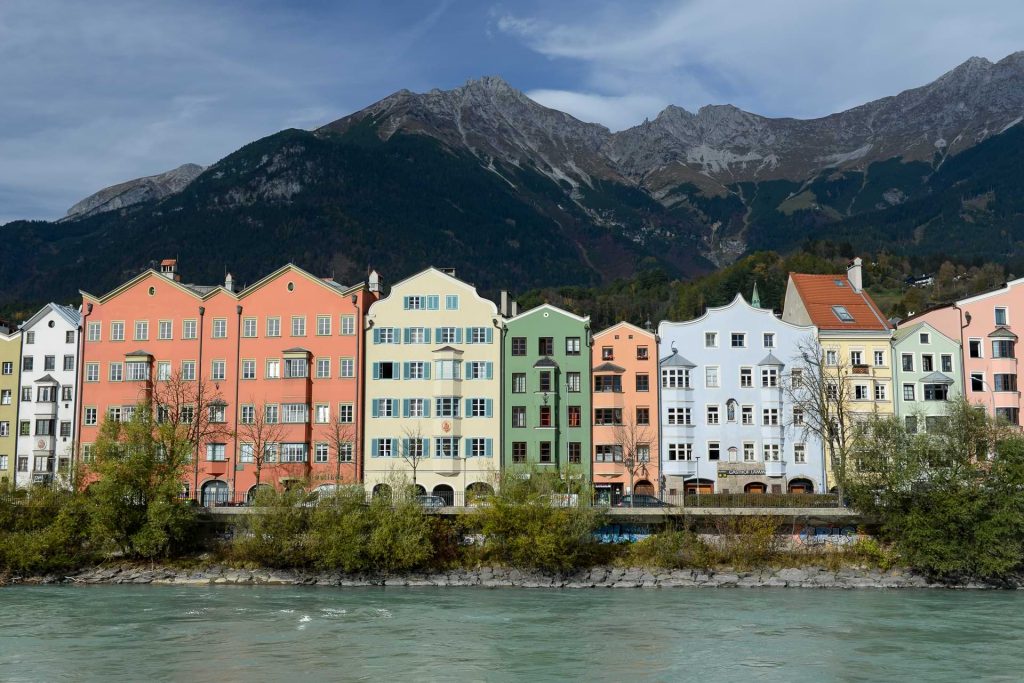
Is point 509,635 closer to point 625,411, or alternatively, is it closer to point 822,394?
point 625,411

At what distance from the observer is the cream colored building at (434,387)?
2854 inches

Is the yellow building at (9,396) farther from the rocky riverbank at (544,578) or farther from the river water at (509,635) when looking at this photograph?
the river water at (509,635)

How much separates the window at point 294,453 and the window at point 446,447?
9211 mm

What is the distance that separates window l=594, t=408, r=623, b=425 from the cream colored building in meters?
6.88

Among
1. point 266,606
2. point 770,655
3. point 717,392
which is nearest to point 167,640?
point 266,606

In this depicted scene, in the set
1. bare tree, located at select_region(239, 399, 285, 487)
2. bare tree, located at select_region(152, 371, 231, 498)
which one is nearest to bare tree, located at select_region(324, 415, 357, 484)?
bare tree, located at select_region(239, 399, 285, 487)

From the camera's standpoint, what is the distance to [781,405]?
7338cm

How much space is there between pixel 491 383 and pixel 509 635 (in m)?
32.5

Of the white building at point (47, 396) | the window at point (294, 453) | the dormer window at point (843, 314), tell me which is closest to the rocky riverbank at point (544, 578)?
the window at point (294, 453)

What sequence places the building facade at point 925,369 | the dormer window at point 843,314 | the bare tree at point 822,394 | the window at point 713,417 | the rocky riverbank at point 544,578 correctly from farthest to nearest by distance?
the dormer window at point 843,314 < the building facade at point 925,369 < the window at point 713,417 < the bare tree at point 822,394 < the rocky riverbank at point 544,578

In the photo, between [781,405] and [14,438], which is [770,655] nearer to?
[781,405]

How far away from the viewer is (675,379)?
2908 inches

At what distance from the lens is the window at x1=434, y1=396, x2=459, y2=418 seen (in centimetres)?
7306

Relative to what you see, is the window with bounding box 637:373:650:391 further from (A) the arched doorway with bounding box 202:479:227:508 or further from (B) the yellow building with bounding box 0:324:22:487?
(B) the yellow building with bounding box 0:324:22:487
